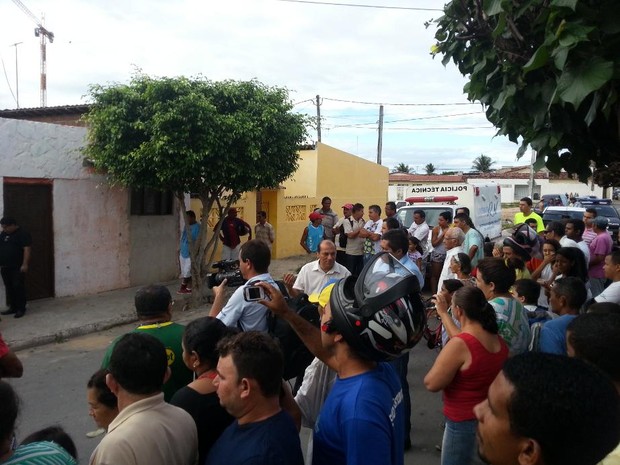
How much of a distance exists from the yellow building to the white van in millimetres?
3345

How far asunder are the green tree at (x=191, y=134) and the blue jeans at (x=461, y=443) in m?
6.89

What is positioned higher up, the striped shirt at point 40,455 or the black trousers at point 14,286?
the striped shirt at point 40,455

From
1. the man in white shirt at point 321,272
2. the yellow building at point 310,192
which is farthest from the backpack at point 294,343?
the yellow building at point 310,192

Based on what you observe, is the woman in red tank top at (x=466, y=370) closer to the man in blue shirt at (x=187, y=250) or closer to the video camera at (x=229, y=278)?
the video camera at (x=229, y=278)

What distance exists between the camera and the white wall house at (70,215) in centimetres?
923

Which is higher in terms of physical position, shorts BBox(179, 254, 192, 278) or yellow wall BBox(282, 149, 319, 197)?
yellow wall BBox(282, 149, 319, 197)

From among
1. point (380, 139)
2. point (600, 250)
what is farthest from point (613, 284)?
point (380, 139)

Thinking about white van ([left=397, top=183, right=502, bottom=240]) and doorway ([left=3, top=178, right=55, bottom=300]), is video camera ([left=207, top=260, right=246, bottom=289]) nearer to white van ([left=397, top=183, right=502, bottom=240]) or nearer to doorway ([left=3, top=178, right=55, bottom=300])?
doorway ([left=3, top=178, right=55, bottom=300])

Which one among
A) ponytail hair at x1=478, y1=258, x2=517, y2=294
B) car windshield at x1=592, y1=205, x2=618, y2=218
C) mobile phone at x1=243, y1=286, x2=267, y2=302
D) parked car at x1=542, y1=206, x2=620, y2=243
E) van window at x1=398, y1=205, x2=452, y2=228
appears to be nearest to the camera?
mobile phone at x1=243, y1=286, x2=267, y2=302

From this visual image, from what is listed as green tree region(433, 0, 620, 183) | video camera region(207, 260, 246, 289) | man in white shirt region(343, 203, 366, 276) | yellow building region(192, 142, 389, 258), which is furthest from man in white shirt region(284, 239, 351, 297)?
yellow building region(192, 142, 389, 258)

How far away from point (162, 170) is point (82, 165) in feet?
7.46

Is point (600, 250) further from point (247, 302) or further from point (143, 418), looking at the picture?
point (143, 418)

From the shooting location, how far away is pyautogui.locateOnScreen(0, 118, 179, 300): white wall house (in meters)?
9.23

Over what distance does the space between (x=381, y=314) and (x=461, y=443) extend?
1.50 meters
